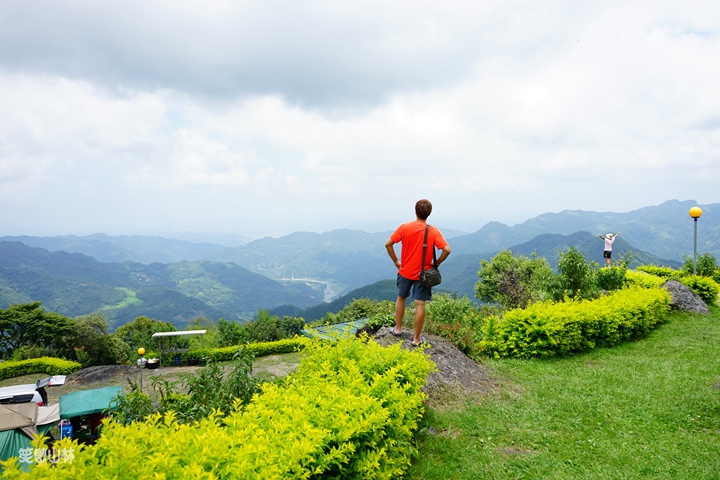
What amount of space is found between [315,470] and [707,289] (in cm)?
1499

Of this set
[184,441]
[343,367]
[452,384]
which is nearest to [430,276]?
[452,384]

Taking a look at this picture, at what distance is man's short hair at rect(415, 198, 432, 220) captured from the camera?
5.61 m

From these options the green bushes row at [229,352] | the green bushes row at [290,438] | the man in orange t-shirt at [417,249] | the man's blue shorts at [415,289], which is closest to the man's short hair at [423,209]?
the man in orange t-shirt at [417,249]

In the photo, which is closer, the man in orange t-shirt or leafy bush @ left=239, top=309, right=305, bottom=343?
the man in orange t-shirt

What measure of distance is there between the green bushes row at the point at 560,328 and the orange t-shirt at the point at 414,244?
3.03m

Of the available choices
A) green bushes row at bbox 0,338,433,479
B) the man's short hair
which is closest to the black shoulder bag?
the man's short hair

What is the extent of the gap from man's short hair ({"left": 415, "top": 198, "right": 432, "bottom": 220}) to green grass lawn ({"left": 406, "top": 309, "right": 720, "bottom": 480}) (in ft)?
8.70

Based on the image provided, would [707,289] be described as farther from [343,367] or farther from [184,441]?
[184,441]

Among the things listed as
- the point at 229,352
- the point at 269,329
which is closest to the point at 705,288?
the point at 229,352

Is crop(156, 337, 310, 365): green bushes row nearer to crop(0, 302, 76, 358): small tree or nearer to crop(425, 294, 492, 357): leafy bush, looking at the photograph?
crop(425, 294, 492, 357): leafy bush

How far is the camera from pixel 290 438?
257 centimetres

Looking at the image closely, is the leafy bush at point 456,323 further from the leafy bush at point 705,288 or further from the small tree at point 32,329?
the small tree at point 32,329

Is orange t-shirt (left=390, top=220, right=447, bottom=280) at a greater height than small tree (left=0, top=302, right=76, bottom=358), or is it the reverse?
orange t-shirt (left=390, top=220, right=447, bottom=280)

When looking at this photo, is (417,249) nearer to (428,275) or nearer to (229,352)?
(428,275)
